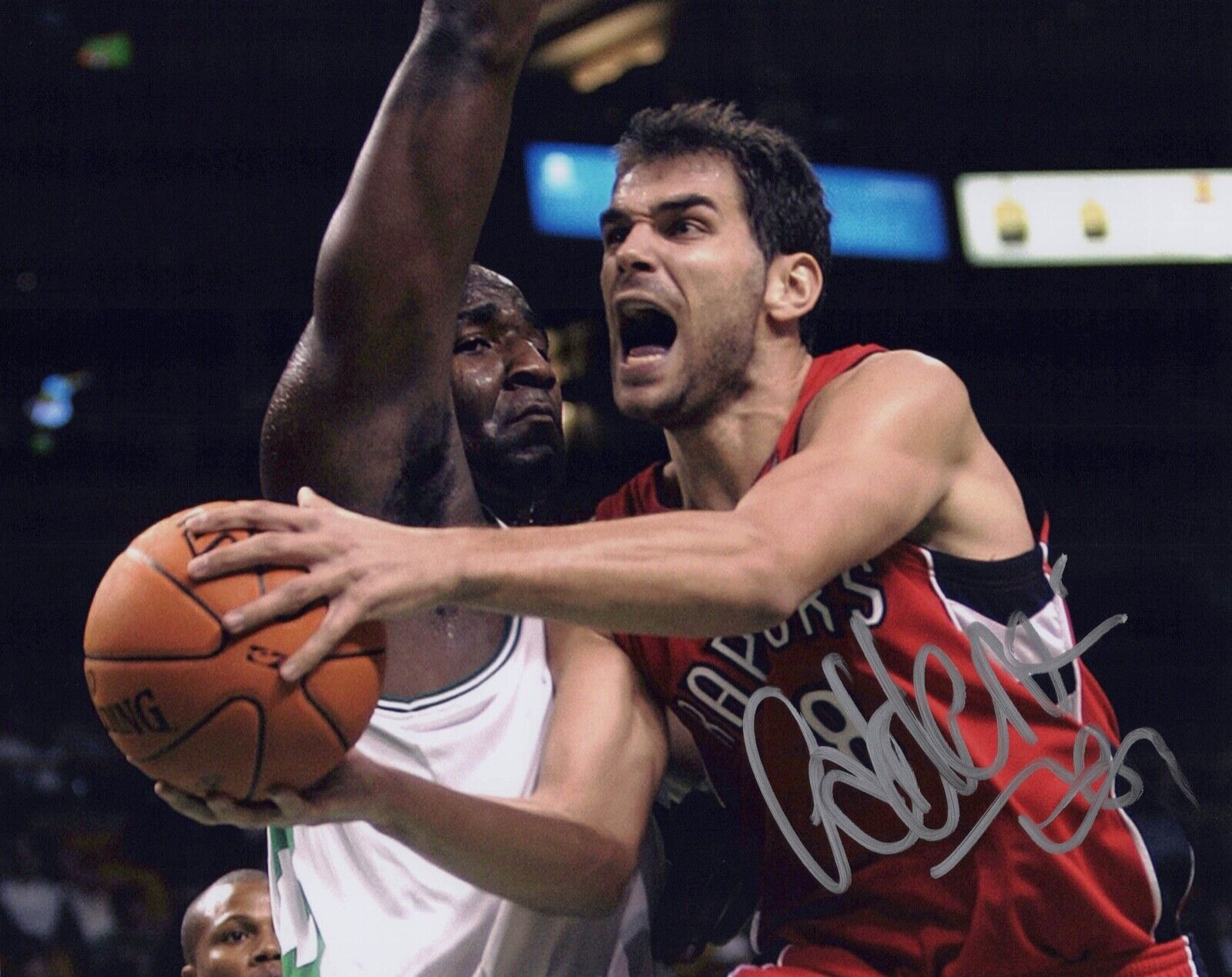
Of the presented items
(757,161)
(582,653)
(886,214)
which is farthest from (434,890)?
(886,214)

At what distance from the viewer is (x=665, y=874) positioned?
260 cm

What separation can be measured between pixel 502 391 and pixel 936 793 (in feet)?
3.03

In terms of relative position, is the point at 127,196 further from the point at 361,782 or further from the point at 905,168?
the point at 361,782

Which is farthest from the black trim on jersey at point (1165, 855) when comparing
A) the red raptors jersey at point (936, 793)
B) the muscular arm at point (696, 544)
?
the muscular arm at point (696, 544)

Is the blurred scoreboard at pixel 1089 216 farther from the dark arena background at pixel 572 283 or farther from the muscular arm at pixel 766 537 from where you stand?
the muscular arm at pixel 766 537

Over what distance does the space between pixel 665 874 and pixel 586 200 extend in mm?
4183

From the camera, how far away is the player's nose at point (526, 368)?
255 cm

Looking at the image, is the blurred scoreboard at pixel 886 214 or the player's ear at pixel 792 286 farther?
the blurred scoreboard at pixel 886 214

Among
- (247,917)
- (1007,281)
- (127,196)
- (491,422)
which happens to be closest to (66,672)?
(127,196)

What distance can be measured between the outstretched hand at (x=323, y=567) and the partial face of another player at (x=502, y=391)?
873 mm

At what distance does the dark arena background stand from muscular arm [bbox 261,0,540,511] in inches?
167
